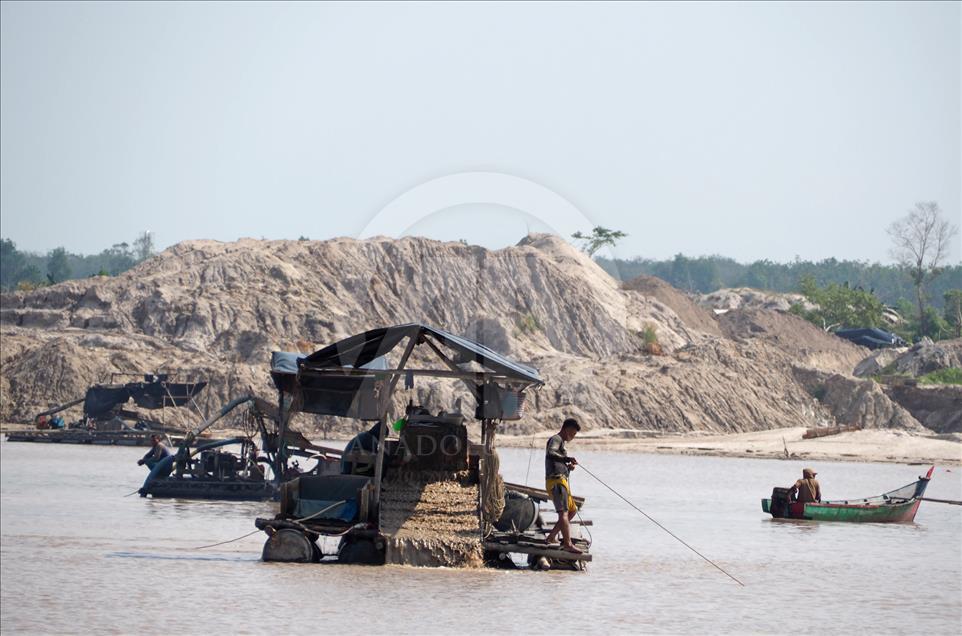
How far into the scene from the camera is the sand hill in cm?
6769

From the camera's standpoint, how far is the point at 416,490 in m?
19.3

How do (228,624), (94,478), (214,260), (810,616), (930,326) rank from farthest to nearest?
(930,326)
(214,260)
(94,478)
(810,616)
(228,624)

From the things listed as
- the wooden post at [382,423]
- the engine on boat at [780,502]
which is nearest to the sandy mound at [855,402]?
the engine on boat at [780,502]

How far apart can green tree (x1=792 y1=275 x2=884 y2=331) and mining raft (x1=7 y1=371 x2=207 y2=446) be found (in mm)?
66503

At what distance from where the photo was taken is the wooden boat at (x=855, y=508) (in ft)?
101

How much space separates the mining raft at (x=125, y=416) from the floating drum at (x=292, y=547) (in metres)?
34.9

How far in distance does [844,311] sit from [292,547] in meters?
101

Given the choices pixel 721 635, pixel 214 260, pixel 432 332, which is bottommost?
pixel 721 635

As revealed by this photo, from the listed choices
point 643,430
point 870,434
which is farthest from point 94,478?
point 870,434

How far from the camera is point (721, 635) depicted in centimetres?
1614

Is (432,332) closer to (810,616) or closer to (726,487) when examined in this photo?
(810,616)

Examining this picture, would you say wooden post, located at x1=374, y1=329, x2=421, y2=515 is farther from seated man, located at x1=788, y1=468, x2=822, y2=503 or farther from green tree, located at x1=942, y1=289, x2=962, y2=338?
green tree, located at x1=942, y1=289, x2=962, y2=338

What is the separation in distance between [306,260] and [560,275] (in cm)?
1584

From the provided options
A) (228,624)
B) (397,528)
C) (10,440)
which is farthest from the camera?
(10,440)
